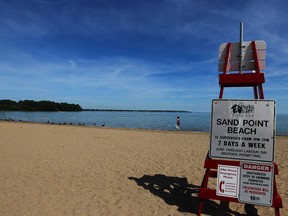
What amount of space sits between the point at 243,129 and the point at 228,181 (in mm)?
862

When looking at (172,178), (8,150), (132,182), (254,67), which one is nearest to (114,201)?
(132,182)

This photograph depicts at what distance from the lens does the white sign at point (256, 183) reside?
3.68 metres

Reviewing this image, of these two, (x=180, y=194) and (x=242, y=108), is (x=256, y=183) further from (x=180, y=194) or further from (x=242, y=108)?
(x=180, y=194)

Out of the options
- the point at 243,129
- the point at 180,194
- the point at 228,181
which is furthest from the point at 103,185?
the point at 243,129

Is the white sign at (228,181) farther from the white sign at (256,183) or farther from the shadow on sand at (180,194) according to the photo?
the shadow on sand at (180,194)

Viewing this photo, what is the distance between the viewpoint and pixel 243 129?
3.76m

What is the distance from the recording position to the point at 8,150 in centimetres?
1055

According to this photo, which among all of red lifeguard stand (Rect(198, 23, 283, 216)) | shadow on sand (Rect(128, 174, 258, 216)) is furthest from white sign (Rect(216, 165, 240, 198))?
shadow on sand (Rect(128, 174, 258, 216))

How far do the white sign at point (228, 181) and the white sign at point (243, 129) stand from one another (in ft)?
0.66

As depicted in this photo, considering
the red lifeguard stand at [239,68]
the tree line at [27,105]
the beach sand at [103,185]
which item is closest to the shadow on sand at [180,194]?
the beach sand at [103,185]

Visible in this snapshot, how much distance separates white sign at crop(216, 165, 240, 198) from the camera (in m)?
3.86

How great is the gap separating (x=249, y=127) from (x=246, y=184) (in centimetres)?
88

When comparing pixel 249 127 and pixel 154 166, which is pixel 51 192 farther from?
pixel 249 127

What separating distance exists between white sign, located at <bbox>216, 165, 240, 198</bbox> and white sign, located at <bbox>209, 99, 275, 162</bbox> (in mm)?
200
